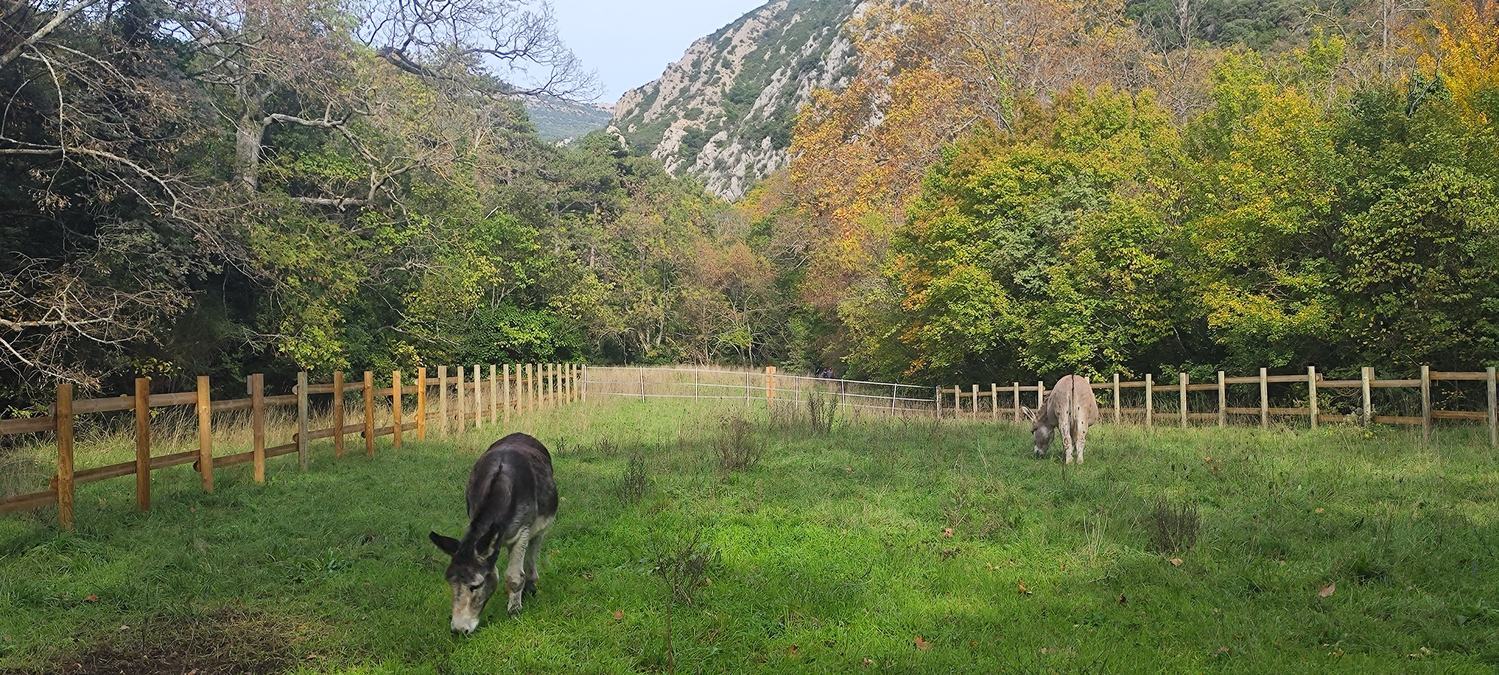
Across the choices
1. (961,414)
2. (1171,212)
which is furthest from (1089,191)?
(961,414)

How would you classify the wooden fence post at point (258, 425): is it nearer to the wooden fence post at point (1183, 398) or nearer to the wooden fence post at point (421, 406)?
the wooden fence post at point (421, 406)

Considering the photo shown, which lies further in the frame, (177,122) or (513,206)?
(513,206)

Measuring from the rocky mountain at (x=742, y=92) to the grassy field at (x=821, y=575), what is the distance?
52.9 metres

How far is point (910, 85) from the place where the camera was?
123 ft

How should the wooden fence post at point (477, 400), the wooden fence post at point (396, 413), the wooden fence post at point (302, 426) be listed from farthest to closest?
the wooden fence post at point (477, 400)
the wooden fence post at point (396, 413)
the wooden fence post at point (302, 426)

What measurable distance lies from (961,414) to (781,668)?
66.0 ft

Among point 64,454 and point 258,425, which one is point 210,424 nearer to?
point 258,425

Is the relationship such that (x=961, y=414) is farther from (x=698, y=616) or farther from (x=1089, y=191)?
(x=698, y=616)

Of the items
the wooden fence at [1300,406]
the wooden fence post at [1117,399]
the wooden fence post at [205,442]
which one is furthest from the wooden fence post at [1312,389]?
the wooden fence post at [205,442]

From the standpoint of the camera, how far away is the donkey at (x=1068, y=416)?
12938 mm

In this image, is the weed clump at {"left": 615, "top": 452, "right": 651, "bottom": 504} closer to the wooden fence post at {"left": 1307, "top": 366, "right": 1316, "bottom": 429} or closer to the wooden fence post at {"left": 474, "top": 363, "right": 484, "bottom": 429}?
the wooden fence post at {"left": 474, "top": 363, "right": 484, "bottom": 429}

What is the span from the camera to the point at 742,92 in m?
128

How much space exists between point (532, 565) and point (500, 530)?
0.87m

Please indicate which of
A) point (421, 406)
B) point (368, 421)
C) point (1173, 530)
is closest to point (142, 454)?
point (368, 421)
